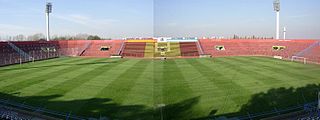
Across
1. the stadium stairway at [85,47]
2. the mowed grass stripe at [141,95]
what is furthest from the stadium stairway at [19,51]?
the mowed grass stripe at [141,95]

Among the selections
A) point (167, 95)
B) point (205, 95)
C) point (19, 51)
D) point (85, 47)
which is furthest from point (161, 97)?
point (85, 47)

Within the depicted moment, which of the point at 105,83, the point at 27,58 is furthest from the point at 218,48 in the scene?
the point at 105,83

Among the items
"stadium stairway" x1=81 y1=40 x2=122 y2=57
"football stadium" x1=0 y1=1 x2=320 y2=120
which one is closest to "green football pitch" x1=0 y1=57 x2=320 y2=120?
"football stadium" x1=0 y1=1 x2=320 y2=120

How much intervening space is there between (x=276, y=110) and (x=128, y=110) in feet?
12.2

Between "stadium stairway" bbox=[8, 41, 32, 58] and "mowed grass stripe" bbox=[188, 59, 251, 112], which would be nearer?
"mowed grass stripe" bbox=[188, 59, 251, 112]

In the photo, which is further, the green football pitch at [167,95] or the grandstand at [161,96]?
the green football pitch at [167,95]

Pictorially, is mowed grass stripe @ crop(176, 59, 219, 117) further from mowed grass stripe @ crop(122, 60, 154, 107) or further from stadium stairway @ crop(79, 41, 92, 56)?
stadium stairway @ crop(79, 41, 92, 56)

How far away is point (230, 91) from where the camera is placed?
9.27 meters

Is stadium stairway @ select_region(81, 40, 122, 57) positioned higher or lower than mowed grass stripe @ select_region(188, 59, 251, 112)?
higher

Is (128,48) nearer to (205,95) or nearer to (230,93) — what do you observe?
(230,93)

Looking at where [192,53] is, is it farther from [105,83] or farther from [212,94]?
[212,94]

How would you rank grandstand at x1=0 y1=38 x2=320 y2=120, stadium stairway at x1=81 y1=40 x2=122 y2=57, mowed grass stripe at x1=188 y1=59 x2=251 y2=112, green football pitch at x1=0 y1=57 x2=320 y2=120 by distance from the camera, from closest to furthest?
grandstand at x1=0 y1=38 x2=320 y2=120, green football pitch at x1=0 y1=57 x2=320 y2=120, mowed grass stripe at x1=188 y1=59 x2=251 y2=112, stadium stairway at x1=81 y1=40 x2=122 y2=57

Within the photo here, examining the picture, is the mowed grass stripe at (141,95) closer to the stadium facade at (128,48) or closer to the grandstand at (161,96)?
the grandstand at (161,96)

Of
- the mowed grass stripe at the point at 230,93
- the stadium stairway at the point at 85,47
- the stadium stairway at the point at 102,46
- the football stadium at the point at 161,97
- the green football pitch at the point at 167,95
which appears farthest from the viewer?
the stadium stairway at the point at 85,47
